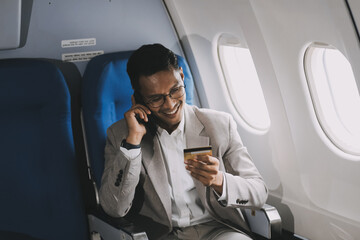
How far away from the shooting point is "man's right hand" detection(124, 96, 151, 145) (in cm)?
223

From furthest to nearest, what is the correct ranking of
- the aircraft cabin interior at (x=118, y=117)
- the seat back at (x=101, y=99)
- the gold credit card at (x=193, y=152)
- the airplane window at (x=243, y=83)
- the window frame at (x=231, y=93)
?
the airplane window at (x=243, y=83)
the window frame at (x=231, y=93)
the seat back at (x=101, y=99)
the aircraft cabin interior at (x=118, y=117)
the gold credit card at (x=193, y=152)

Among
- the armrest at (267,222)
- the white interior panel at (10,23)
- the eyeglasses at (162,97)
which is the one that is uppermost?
the white interior panel at (10,23)

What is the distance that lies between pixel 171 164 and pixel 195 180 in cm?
16

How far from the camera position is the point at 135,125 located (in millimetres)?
2232

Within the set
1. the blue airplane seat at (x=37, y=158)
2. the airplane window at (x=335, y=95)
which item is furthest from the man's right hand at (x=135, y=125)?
the airplane window at (x=335, y=95)

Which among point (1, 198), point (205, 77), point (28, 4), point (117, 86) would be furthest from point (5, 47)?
point (205, 77)

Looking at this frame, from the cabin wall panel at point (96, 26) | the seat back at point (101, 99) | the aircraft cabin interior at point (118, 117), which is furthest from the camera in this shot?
the cabin wall panel at point (96, 26)

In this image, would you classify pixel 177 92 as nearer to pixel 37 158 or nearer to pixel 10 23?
pixel 37 158

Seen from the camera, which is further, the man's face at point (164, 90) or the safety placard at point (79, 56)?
the safety placard at point (79, 56)

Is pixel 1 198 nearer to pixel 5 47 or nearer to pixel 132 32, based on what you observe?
pixel 5 47

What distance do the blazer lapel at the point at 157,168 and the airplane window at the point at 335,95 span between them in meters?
0.97

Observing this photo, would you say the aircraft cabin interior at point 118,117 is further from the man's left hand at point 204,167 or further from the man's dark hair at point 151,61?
the man's dark hair at point 151,61

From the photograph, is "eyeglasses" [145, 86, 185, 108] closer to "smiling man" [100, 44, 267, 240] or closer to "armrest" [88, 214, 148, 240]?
"smiling man" [100, 44, 267, 240]

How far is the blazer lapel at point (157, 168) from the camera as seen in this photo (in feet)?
7.47
